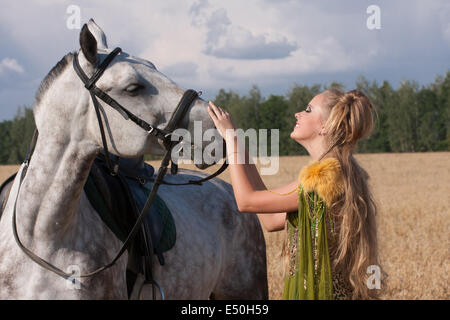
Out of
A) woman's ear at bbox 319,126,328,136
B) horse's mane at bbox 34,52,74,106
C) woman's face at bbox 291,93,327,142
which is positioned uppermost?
horse's mane at bbox 34,52,74,106

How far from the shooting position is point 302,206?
8.91 feet

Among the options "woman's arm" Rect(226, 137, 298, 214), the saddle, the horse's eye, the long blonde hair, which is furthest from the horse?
the long blonde hair

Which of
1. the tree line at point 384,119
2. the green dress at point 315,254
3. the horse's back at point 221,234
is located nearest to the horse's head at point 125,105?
the green dress at point 315,254

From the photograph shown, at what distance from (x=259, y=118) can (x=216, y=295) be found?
187ft

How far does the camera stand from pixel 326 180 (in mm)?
2646

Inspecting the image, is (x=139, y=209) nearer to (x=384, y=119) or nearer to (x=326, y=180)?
(x=326, y=180)

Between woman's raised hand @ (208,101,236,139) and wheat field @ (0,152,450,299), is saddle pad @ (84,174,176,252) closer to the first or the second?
woman's raised hand @ (208,101,236,139)

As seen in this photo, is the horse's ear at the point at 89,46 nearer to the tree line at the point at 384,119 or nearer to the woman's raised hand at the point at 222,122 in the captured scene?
the woman's raised hand at the point at 222,122

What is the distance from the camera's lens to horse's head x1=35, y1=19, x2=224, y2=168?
2904 millimetres

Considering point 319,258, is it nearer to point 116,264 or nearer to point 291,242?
point 291,242

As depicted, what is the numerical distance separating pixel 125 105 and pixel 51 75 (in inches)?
20.7

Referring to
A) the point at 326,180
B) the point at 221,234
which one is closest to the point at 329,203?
the point at 326,180

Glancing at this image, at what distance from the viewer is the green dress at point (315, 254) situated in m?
2.67
